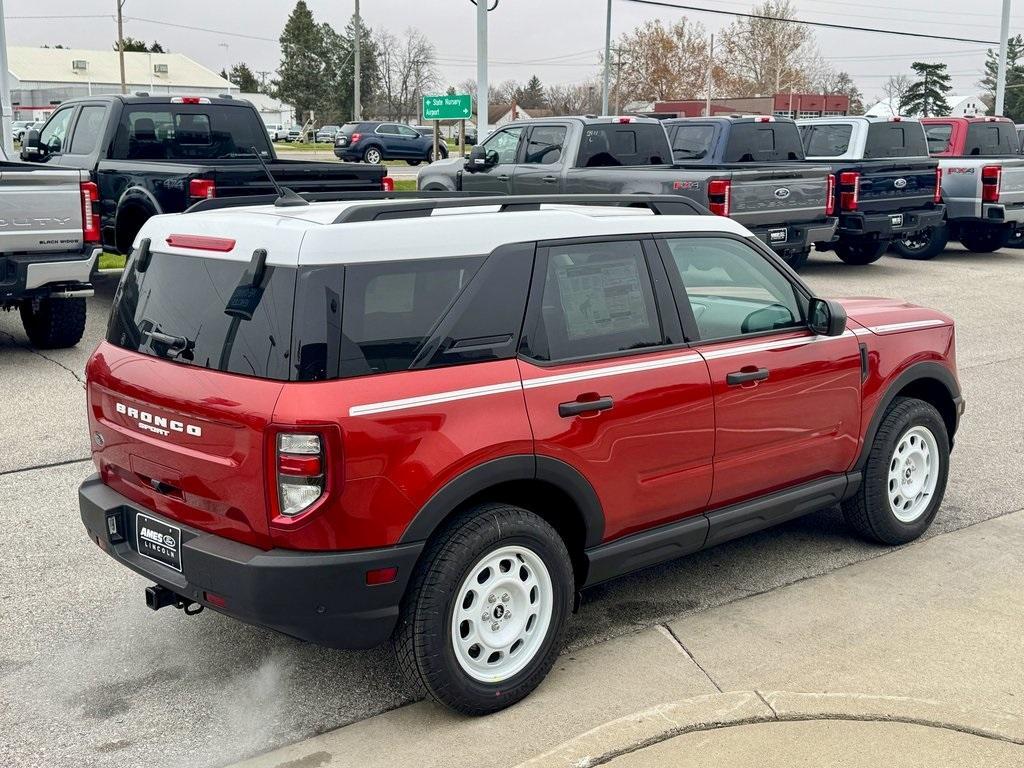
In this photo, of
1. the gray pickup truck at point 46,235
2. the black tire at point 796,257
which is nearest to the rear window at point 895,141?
the black tire at point 796,257

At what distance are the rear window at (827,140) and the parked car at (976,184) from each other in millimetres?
1723

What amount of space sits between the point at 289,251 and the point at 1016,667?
9.93 ft

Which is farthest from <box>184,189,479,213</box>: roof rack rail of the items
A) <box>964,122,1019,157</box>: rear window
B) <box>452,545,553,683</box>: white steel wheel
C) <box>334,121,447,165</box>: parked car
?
<box>334,121,447,165</box>: parked car

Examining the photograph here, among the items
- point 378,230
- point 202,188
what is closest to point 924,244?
point 202,188

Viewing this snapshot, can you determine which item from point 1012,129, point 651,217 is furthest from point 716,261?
point 1012,129

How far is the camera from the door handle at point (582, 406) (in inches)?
153

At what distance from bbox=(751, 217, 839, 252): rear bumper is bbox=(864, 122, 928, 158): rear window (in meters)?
2.38

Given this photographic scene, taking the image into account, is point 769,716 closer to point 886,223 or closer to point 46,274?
point 46,274

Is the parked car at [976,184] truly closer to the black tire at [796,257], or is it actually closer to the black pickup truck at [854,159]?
the black pickup truck at [854,159]

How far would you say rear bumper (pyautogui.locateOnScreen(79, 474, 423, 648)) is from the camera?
11.2 ft

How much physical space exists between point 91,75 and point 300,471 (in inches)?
3754

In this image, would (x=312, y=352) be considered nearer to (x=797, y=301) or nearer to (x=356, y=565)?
(x=356, y=565)

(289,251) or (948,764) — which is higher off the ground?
(289,251)

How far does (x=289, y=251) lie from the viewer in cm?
347
